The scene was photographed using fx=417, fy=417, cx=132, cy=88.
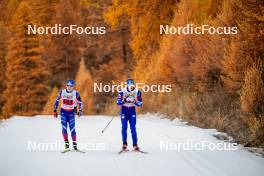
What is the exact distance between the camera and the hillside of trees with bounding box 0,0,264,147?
13.2 m

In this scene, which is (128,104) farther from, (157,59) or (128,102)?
(157,59)

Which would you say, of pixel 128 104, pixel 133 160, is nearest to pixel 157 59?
pixel 128 104

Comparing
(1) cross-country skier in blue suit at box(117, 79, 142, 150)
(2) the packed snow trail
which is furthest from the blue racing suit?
(2) the packed snow trail

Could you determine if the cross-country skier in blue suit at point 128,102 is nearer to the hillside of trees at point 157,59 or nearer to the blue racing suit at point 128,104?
the blue racing suit at point 128,104

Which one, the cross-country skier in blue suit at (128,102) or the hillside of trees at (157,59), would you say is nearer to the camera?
the cross-country skier in blue suit at (128,102)

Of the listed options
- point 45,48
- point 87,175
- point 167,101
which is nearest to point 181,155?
point 87,175

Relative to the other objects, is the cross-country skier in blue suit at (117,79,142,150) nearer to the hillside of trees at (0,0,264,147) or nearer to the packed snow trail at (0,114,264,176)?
the packed snow trail at (0,114,264,176)

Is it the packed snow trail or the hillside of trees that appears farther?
the hillside of trees

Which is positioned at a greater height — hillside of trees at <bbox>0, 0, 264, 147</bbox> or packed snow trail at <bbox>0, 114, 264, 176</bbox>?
hillside of trees at <bbox>0, 0, 264, 147</bbox>

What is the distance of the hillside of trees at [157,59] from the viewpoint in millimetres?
13211

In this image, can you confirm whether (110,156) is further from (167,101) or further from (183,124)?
(167,101)

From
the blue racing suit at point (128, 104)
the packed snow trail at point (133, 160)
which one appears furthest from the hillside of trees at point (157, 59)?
the blue racing suit at point (128, 104)

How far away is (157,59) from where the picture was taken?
25.2m

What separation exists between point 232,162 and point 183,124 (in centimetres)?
726
